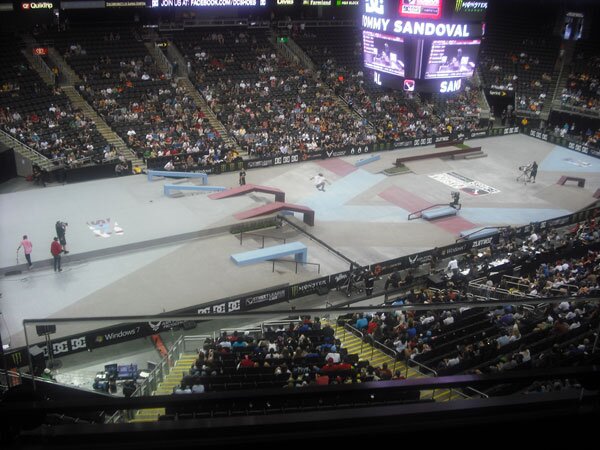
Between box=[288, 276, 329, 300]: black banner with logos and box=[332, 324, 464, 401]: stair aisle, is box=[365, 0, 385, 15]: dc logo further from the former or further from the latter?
box=[332, 324, 464, 401]: stair aisle

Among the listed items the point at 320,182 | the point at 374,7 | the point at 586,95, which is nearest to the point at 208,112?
the point at 320,182

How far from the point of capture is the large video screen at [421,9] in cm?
2930

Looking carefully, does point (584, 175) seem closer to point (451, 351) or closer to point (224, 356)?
point (451, 351)

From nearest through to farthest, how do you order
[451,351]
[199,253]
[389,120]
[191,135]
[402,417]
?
[402,417] → [451,351] → [199,253] → [191,135] → [389,120]

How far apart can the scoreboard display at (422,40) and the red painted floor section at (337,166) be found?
221 inches

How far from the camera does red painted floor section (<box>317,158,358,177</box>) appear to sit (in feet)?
119

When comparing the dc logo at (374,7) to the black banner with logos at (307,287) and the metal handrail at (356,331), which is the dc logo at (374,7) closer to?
the black banner with logos at (307,287)

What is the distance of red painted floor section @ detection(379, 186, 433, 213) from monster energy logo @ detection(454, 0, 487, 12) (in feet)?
31.6

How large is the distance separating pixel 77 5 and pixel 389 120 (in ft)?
74.9

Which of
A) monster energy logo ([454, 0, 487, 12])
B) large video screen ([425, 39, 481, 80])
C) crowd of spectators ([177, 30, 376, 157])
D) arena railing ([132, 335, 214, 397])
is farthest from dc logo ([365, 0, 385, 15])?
arena railing ([132, 335, 214, 397])

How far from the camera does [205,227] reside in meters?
26.9

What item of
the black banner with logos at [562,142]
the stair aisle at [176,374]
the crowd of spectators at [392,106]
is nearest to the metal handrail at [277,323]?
the stair aisle at [176,374]

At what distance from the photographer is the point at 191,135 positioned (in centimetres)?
3691

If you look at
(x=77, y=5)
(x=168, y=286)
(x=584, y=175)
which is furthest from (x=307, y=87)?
(x=168, y=286)
